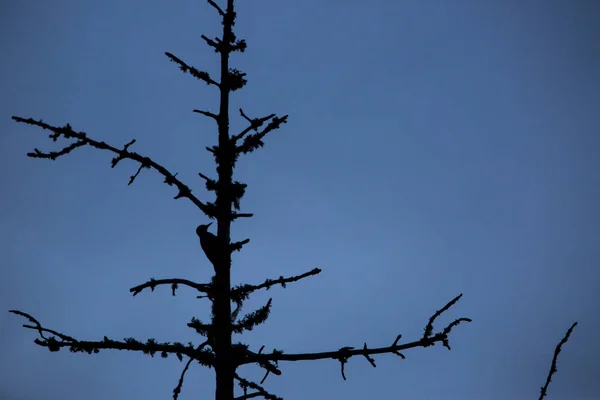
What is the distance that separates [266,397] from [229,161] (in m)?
3.03

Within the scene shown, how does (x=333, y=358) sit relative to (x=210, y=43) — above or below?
below

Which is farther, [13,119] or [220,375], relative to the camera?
[220,375]

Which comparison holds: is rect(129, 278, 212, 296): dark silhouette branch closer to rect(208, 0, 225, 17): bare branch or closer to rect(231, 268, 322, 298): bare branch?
rect(231, 268, 322, 298): bare branch

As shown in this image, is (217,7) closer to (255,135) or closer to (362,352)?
(255,135)

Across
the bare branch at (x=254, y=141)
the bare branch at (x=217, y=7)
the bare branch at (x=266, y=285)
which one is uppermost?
the bare branch at (x=217, y=7)

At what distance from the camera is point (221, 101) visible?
6922 mm

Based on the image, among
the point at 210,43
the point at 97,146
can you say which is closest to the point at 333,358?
the point at 97,146

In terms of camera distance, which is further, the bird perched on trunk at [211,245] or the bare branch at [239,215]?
the bird perched on trunk at [211,245]

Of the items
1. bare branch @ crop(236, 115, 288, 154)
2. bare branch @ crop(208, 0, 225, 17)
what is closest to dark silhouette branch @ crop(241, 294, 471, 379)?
bare branch @ crop(236, 115, 288, 154)

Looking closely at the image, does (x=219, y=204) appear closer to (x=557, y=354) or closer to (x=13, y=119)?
(x=13, y=119)

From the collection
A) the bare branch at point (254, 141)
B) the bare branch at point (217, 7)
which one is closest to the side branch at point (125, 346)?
the bare branch at point (254, 141)

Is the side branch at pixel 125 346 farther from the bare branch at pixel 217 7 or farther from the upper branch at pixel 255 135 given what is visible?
the bare branch at pixel 217 7

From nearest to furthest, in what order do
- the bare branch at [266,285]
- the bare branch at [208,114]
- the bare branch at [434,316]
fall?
the bare branch at [434,316], the bare branch at [266,285], the bare branch at [208,114]

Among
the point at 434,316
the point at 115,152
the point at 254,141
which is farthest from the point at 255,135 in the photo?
the point at 434,316
